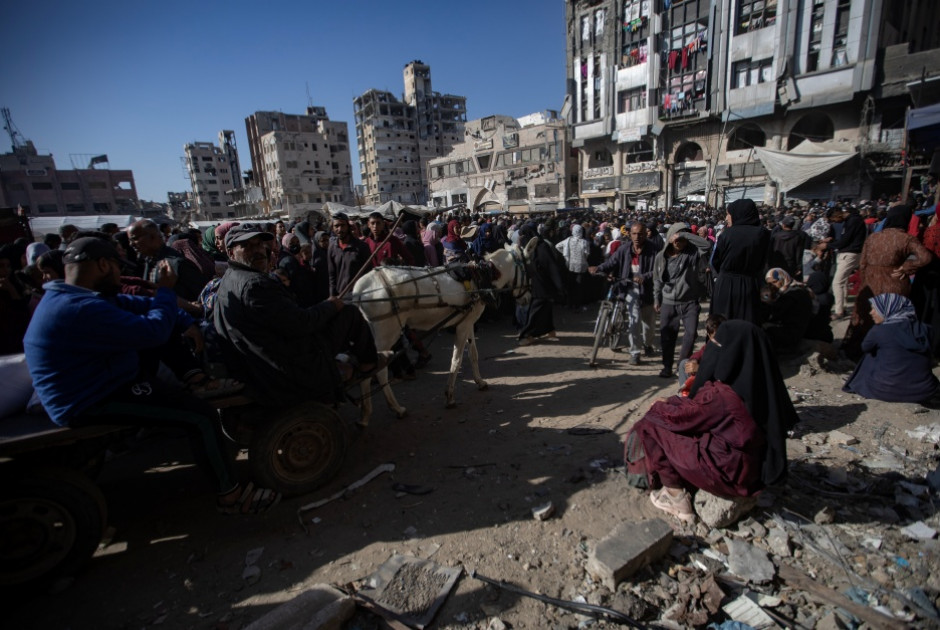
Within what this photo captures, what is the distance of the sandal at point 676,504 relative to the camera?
3.11 metres

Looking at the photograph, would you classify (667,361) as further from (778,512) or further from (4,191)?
(4,191)

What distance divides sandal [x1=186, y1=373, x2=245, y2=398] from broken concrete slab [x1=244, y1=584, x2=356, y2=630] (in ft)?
4.97

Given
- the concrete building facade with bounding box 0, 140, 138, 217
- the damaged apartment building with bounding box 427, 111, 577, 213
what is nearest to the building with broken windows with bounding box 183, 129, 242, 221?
the concrete building facade with bounding box 0, 140, 138, 217

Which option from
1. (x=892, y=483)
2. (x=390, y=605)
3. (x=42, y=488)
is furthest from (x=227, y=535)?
(x=892, y=483)

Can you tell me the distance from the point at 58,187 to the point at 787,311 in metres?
89.1

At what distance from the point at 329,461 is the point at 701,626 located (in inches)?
110

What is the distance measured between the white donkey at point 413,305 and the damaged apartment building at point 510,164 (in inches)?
1697

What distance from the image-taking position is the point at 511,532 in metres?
3.06

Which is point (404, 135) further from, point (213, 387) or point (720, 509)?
point (720, 509)

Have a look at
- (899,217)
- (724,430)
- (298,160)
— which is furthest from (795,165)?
(298,160)

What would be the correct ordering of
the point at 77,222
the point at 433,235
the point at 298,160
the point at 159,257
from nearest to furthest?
1. the point at 159,257
2. the point at 433,235
3. the point at 77,222
4. the point at 298,160

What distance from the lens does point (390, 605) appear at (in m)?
2.46

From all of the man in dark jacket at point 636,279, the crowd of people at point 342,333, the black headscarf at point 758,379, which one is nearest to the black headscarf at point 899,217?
the crowd of people at point 342,333

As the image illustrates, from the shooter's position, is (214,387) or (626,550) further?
(214,387)
